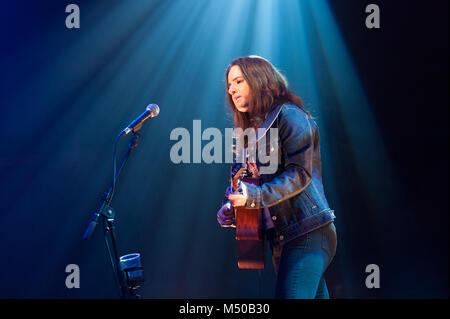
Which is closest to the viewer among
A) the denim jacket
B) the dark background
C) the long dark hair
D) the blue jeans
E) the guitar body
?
the blue jeans

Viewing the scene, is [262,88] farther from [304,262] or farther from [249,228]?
[304,262]

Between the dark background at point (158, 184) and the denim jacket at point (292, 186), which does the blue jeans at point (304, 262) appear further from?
the dark background at point (158, 184)

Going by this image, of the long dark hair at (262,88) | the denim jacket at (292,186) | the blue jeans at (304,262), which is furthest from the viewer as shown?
the long dark hair at (262,88)

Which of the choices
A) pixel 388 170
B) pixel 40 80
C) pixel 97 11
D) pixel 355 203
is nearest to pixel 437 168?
pixel 388 170

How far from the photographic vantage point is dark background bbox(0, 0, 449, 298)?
377 cm

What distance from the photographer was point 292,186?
176 cm

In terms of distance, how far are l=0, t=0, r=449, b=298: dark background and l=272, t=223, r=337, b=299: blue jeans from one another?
213 centimetres

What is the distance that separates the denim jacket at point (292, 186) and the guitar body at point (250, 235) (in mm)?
94

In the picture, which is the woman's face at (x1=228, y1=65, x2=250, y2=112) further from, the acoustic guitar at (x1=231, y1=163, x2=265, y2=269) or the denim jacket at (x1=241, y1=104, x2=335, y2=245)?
the acoustic guitar at (x1=231, y1=163, x2=265, y2=269)

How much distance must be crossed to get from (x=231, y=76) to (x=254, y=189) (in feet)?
2.40

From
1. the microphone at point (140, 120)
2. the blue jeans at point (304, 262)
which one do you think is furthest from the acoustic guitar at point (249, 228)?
the microphone at point (140, 120)

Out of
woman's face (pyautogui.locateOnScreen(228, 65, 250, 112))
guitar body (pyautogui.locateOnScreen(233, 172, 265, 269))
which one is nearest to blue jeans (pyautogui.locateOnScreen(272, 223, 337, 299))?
guitar body (pyautogui.locateOnScreen(233, 172, 265, 269))

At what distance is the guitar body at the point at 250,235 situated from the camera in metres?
1.95

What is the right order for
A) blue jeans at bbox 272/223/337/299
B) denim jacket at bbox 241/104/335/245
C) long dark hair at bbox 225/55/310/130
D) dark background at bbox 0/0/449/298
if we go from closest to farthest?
blue jeans at bbox 272/223/337/299 → denim jacket at bbox 241/104/335/245 → long dark hair at bbox 225/55/310/130 → dark background at bbox 0/0/449/298
